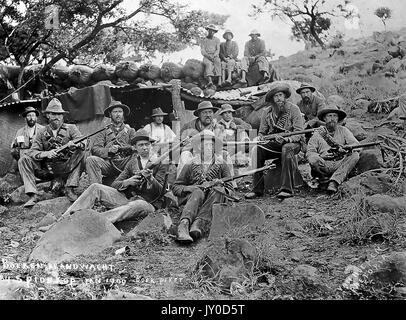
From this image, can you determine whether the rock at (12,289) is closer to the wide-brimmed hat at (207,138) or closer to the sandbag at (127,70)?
the wide-brimmed hat at (207,138)

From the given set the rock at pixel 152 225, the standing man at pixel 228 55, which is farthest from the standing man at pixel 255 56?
the rock at pixel 152 225

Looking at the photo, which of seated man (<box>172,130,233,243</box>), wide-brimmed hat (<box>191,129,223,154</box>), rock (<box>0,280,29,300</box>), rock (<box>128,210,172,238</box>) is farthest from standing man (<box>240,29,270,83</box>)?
rock (<box>0,280,29,300</box>)

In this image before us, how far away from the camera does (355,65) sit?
32.2 feet

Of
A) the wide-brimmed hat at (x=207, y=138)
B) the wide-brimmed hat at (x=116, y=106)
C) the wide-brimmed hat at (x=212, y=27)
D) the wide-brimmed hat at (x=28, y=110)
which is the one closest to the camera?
the wide-brimmed hat at (x=207, y=138)

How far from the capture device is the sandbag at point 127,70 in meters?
9.88

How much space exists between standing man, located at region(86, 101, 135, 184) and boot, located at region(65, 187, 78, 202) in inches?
10.7

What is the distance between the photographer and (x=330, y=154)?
6.72 m

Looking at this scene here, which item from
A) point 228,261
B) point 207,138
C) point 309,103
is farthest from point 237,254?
point 309,103

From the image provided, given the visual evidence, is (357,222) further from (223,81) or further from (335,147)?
(223,81)

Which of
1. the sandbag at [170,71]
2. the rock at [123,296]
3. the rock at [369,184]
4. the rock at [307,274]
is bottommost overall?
the rock at [123,296]

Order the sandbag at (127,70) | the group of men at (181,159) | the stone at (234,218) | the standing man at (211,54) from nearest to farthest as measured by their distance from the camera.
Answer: the stone at (234,218) < the group of men at (181,159) < the standing man at (211,54) < the sandbag at (127,70)

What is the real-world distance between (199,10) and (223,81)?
10.3 ft

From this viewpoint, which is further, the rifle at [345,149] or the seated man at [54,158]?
the seated man at [54,158]

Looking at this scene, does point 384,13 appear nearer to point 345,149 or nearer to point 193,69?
point 345,149
